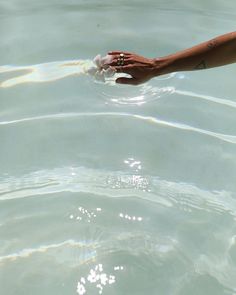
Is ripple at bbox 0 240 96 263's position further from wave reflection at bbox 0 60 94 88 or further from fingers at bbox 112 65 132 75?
wave reflection at bbox 0 60 94 88

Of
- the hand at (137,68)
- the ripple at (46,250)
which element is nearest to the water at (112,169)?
the ripple at (46,250)

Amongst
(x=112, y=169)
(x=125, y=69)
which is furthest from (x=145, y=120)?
(x=125, y=69)

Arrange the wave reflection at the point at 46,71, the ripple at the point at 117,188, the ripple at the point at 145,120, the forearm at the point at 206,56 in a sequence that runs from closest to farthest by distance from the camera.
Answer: the forearm at the point at 206,56 < the ripple at the point at 117,188 < the ripple at the point at 145,120 < the wave reflection at the point at 46,71

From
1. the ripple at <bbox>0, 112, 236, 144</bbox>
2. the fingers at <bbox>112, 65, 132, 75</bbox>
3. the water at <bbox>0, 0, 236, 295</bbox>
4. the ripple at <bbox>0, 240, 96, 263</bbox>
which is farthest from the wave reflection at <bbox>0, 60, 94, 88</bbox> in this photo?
the ripple at <bbox>0, 240, 96, 263</bbox>

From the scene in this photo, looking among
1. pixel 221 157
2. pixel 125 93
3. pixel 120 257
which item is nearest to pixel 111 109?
pixel 125 93

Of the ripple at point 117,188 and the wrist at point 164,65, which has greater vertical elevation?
the wrist at point 164,65

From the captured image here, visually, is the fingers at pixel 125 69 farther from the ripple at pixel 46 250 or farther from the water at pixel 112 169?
the ripple at pixel 46 250

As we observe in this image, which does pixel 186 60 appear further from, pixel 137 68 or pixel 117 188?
pixel 117 188

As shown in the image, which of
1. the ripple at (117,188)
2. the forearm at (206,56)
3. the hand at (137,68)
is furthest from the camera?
the ripple at (117,188)
